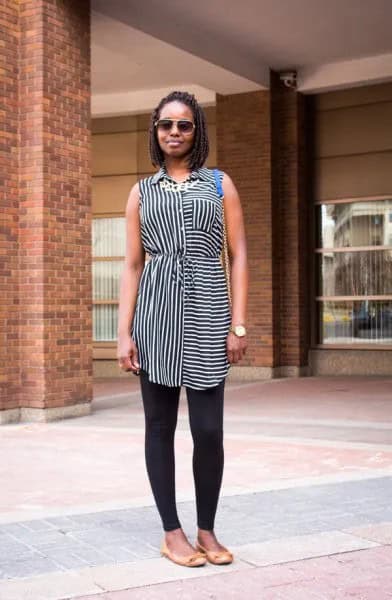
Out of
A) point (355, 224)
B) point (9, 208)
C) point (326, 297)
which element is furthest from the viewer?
point (326, 297)

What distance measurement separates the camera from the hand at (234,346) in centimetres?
396

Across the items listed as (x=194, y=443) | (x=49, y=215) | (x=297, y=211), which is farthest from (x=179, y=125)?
(x=297, y=211)

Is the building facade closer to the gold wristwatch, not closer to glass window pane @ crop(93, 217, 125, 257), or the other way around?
glass window pane @ crop(93, 217, 125, 257)

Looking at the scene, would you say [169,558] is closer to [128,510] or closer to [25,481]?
[128,510]

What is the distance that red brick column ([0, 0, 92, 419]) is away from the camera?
947cm

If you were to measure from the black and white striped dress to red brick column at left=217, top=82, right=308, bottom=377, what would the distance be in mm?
10843

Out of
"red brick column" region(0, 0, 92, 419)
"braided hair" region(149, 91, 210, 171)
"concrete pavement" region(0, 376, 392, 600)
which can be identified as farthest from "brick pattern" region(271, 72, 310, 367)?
"braided hair" region(149, 91, 210, 171)

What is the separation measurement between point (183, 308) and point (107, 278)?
1279 centimetres

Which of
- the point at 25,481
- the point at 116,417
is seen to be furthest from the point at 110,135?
the point at 25,481

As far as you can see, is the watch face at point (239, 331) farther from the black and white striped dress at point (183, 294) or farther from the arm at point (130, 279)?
the arm at point (130, 279)

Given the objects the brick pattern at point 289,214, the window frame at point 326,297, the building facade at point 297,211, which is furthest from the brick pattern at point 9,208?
the window frame at point 326,297

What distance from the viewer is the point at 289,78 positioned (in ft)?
48.7

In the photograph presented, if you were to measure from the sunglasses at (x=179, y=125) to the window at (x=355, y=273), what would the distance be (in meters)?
11.5

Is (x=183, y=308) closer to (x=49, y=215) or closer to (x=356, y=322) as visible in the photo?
(x=49, y=215)
